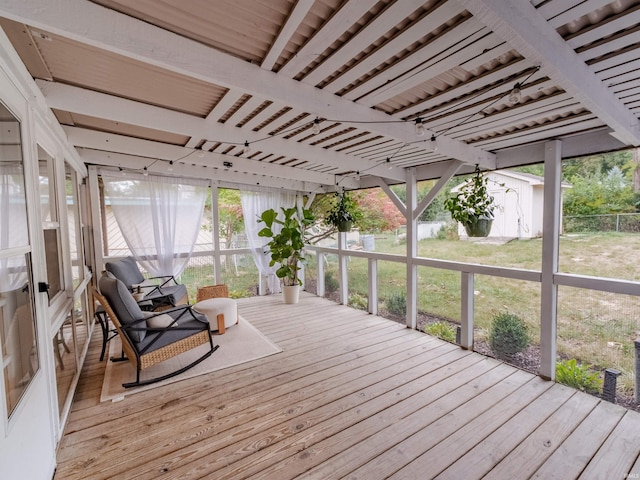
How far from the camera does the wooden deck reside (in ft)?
6.19

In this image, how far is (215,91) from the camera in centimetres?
226

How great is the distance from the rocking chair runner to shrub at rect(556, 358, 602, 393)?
3.79 m

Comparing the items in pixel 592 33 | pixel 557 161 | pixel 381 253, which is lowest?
pixel 381 253

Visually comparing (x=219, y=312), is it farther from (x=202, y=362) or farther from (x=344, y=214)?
(x=344, y=214)

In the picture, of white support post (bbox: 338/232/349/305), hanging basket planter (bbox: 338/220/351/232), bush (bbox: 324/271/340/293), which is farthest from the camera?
bush (bbox: 324/271/340/293)

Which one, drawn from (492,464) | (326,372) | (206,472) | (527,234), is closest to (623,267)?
(527,234)

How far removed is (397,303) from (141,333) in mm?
3631

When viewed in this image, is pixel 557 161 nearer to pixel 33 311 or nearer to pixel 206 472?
pixel 206 472

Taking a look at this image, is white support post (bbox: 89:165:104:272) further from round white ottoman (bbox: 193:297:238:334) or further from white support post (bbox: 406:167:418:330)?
white support post (bbox: 406:167:418:330)

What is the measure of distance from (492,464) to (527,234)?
7.93ft

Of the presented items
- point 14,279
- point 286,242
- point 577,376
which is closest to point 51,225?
point 14,279

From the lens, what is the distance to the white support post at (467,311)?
369cm

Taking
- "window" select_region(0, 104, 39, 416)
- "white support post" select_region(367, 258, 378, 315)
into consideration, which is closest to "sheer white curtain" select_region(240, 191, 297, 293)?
"white support post" select_region(367, 258, 378, 315)

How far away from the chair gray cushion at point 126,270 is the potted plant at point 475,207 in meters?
4.52
